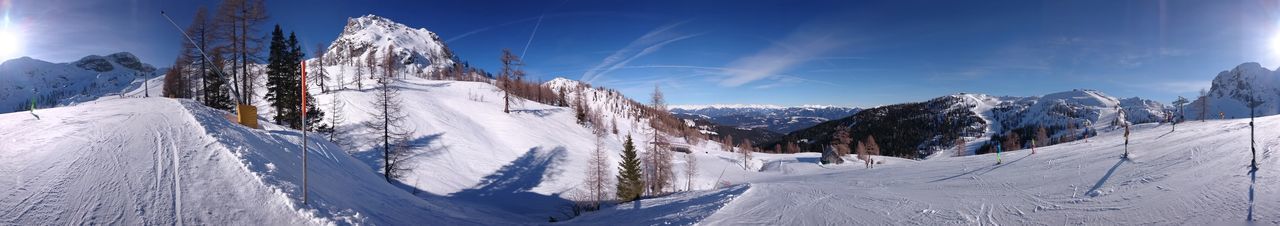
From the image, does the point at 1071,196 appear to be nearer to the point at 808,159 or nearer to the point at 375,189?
the point at 375,189

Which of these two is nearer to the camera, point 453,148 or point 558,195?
point 558,195

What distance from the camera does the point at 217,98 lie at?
107ft

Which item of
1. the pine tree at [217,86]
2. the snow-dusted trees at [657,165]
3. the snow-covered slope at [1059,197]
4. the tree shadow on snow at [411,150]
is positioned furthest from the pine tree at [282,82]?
the snow-covered slope at [1059,197]

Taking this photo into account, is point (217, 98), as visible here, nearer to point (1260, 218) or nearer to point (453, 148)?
Answer: point (453, 148)

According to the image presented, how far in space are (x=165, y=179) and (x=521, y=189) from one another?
22.0 meters

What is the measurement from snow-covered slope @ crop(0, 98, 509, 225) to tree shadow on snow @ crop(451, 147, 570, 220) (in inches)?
483

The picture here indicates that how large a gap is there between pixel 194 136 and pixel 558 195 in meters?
20.3

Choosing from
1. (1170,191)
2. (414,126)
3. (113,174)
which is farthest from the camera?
(414,126)

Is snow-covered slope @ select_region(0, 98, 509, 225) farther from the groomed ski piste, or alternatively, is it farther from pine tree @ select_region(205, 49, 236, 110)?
pine tree @ select_region(205, 49, 236, 110)

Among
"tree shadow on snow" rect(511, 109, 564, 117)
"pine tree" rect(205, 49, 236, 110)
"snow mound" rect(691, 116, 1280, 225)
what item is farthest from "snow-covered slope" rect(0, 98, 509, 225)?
"tree shadow on snow" rect(511, 109, 564, 117)

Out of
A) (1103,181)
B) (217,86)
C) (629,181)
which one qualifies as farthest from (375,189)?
(217,86)

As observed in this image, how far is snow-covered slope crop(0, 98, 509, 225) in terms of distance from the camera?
733cm

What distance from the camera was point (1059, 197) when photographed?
1245 cm

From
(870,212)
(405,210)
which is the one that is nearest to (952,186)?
(870,212)
